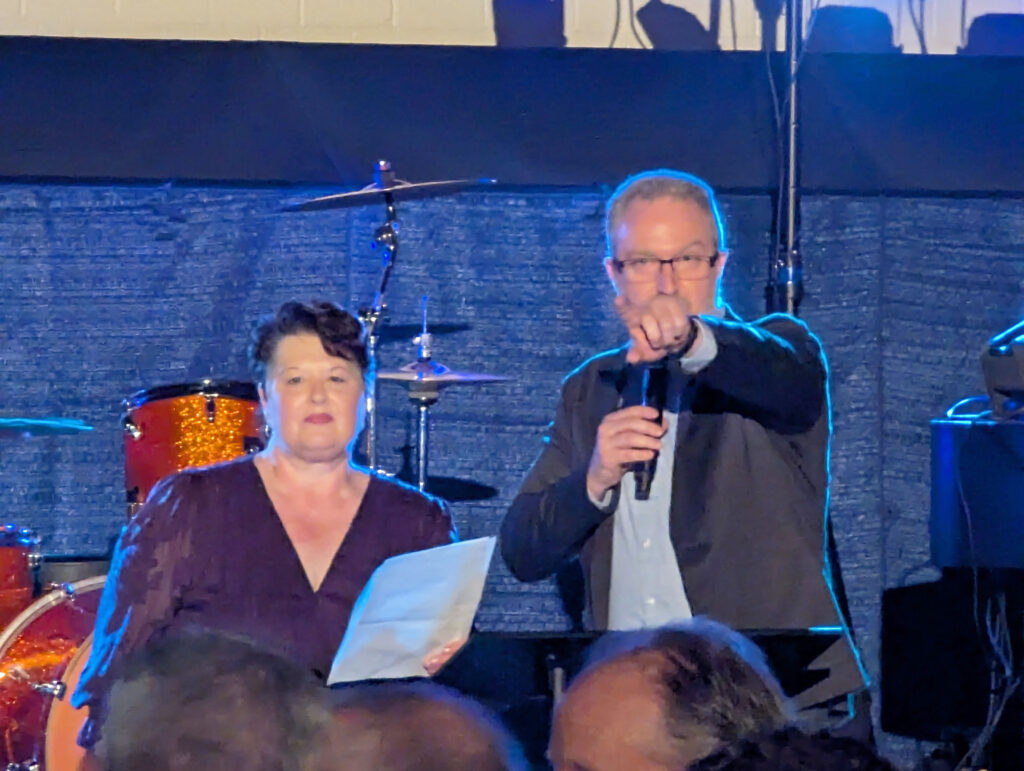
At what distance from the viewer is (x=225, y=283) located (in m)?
4.30

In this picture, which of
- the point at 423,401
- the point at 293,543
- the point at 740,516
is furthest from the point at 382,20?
the point at 740,516

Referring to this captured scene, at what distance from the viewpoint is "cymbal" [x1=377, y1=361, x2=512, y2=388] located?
374 cm

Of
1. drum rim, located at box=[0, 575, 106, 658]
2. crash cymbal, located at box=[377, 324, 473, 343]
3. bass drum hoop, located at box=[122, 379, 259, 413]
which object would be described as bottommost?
drum rim, located at box=[0, 575, 106, 658]

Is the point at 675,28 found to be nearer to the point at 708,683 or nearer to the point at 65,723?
the point at 65,723

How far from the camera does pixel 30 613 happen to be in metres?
3.70

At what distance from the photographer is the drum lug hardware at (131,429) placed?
367cm

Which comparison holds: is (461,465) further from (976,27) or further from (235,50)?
(976,27)

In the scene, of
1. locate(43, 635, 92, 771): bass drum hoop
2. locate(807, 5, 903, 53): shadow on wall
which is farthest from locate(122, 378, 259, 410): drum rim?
locate(807, 5, 903, 53): shadow on wall

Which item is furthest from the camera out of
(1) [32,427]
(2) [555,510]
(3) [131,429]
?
(3) [131,429]

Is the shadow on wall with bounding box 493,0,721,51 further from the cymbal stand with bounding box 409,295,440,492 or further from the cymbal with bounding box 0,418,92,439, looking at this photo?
the cymbal with bounding box 0,418,92,439

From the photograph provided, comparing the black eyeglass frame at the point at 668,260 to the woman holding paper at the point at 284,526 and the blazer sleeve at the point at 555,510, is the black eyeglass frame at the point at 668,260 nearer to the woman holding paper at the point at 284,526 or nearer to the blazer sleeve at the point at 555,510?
the blazer sleeve at the point at 555,510

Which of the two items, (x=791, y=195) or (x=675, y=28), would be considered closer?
(x=791, y=195)

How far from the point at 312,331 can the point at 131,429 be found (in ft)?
3.21

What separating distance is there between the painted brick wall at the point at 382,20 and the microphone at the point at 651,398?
9.57 feet
